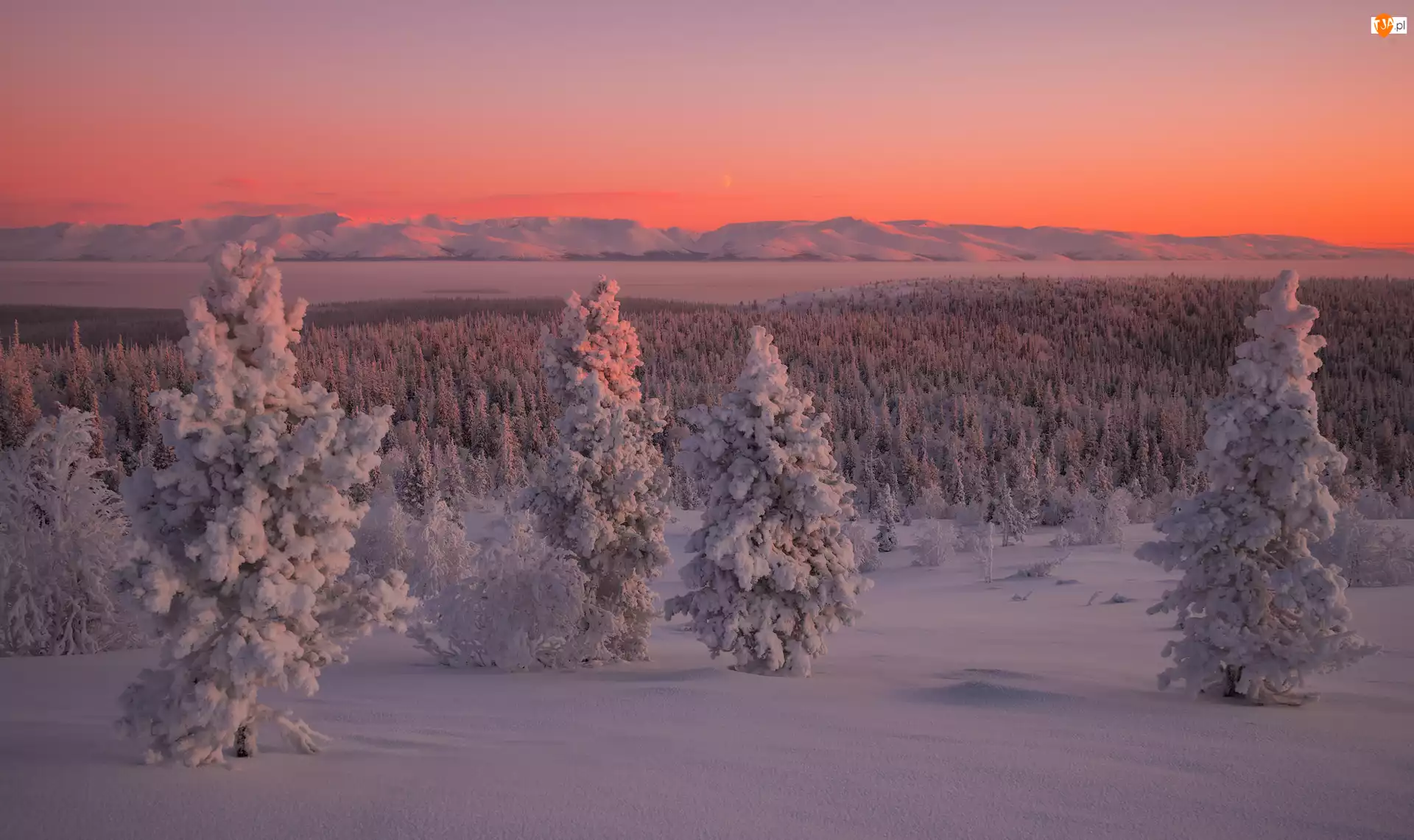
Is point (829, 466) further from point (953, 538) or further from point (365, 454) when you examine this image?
point (953, 538)

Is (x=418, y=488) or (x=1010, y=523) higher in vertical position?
(x=1010, y=523)

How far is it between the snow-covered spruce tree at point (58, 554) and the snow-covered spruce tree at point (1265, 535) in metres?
16.8

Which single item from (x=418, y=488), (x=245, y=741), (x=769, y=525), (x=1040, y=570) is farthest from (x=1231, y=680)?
(x=418, y=488)

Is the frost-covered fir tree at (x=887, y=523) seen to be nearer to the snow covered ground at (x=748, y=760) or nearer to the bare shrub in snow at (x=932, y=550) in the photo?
the bare shrub in snow at (x=932, y=550)

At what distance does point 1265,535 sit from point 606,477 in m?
9.80

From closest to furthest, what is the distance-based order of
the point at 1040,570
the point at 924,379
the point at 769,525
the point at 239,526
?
the point at 239,526 → the point at 769,525 → the point at 1040,570 → the point at 924,379

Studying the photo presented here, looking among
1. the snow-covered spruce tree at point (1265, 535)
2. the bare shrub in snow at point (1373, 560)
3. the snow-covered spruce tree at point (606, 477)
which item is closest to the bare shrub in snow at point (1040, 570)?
Result: the bare shrub in snow at point (1373, 560)

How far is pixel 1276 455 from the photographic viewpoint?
10.9 m

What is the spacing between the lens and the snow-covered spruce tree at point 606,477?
15.7 m

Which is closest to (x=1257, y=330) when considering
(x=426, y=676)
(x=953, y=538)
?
(x=426, y=676)

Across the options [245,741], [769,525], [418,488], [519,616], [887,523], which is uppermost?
[769,525]

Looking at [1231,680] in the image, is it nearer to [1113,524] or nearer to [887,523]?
[1113,524]

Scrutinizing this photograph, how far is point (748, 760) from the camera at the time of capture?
27.5 ft

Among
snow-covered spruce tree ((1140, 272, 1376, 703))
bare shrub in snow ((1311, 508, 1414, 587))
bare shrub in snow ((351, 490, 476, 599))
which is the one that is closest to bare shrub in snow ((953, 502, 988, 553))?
bare shrub in snow ((1311, 508, 1414, 587))
